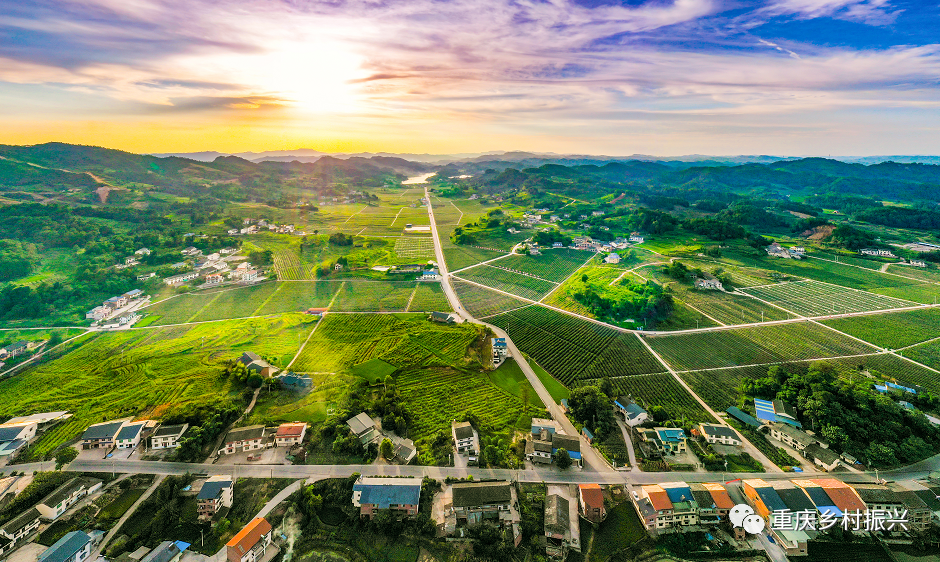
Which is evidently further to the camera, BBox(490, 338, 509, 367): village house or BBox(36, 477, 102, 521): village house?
BBox(490, 338, 509, 367): village house

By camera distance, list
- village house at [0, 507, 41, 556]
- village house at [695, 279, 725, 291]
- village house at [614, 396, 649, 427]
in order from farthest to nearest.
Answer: village house at [695, 279, 725, 291] < village house at [614, 396, 649, 427] < village house at [0, 507, 41, 556]

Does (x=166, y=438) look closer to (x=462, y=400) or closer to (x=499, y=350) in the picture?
(x=462, y=400)

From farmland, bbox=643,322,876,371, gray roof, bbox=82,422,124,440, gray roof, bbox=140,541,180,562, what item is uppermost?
farmland, bbox=643,322,876,371

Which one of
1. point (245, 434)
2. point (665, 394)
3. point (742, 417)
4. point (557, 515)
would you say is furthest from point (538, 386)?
point (245, 434)

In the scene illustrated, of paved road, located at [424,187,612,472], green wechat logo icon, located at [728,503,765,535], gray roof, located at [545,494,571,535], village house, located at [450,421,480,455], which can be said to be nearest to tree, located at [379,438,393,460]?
village house, located at [450,421,480,455]

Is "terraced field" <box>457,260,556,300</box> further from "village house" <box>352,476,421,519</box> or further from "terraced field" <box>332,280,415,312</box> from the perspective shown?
"village house" <box>352,476,421,519</box>

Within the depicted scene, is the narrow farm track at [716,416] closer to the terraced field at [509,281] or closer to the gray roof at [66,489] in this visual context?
the terraced field at [509,281]
